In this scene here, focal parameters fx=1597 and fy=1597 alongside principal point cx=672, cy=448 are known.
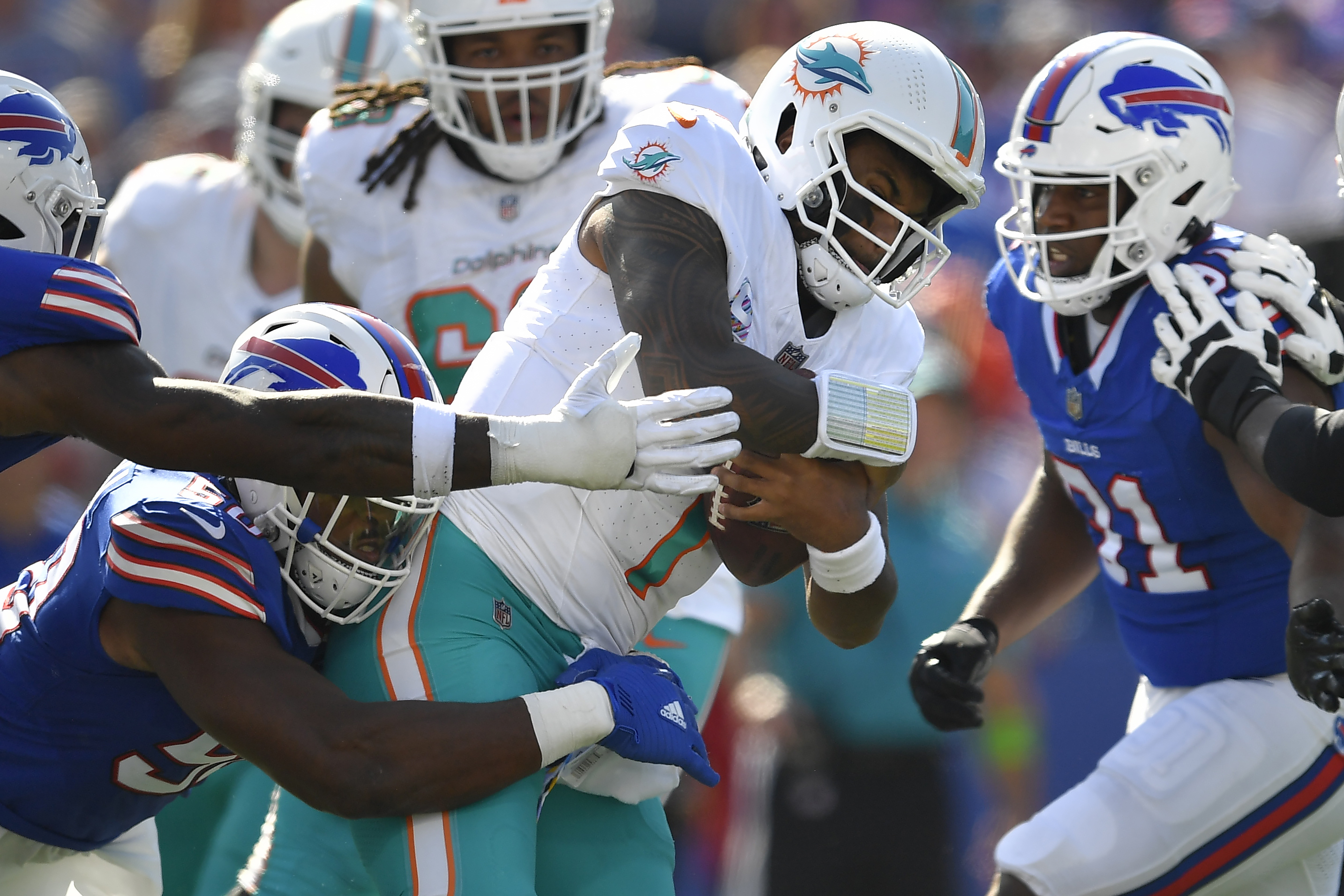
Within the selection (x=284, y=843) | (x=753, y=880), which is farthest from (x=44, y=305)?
(x=753, y=880)

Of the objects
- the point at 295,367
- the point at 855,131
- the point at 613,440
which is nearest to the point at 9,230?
the point at 295,367

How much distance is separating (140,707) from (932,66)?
1894 millimetres

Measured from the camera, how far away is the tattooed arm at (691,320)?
2752 mm

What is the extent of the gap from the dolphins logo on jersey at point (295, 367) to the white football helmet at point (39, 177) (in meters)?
0.48

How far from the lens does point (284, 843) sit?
3.15m

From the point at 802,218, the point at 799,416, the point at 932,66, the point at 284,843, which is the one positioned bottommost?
the point at 284,843

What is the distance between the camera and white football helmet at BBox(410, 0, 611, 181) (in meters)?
4.31

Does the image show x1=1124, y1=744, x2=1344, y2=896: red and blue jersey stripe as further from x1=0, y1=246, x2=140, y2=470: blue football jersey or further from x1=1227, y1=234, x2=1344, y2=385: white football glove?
x1=0, y1=246, x2=140, y2=470: blue football jersey

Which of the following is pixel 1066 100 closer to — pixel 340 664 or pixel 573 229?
pixel 573 229

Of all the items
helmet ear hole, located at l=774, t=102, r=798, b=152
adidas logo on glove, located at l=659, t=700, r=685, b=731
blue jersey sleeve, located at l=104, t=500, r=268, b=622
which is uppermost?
helmet ear hole, located at l=774, t=102, r=798, b=152

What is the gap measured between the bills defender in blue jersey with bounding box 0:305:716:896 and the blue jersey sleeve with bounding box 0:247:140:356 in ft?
0.87

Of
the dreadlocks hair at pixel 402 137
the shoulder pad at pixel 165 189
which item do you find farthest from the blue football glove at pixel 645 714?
the shoulder pad at pixel 165 189

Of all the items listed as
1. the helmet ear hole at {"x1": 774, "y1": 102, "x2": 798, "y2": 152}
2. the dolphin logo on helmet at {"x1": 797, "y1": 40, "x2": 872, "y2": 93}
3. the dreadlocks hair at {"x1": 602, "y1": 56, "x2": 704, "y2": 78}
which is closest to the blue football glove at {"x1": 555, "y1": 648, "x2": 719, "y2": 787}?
the helmet ear hole at {"x1": 774, "y1": 102, "x2": 798, "y2": 152}

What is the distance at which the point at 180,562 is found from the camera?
8.70 feet
